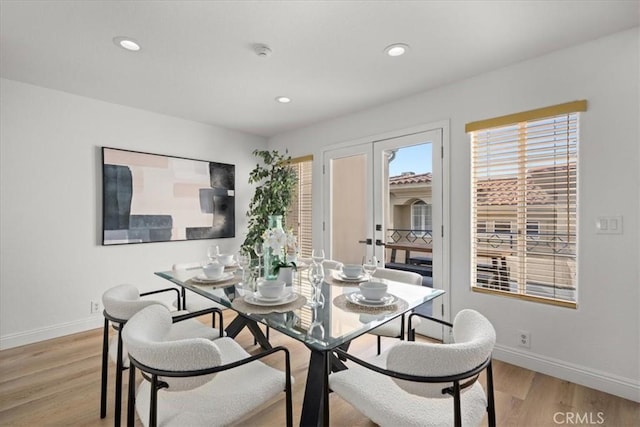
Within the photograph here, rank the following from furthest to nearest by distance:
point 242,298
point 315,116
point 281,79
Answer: point 315,116, point 281,79, point 242,298

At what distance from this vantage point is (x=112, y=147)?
3307mm

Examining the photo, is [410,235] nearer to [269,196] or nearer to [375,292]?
[375,292]

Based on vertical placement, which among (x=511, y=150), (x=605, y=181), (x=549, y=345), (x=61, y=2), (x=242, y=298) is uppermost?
(x=61, y=2)

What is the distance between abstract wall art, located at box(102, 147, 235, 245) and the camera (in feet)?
10.8

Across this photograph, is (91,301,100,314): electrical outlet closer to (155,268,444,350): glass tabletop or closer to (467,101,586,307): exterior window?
(155,268,444,350): glass tabletop

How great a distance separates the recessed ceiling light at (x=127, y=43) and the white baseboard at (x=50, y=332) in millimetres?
2707

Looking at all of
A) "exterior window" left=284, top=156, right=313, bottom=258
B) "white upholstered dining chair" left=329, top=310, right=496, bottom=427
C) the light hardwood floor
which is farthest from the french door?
"white upholstered dining chair" left=329, top=310, right=496, bottom=427

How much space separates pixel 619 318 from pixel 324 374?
2142mm

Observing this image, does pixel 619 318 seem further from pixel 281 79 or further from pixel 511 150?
pixel 281 79

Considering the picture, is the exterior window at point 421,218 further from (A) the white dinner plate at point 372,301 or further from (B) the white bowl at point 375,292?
(B) the white bowl at point 375,292

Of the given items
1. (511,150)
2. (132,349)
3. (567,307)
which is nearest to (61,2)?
(132,349)

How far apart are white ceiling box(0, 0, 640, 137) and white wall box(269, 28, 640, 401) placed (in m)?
0.17

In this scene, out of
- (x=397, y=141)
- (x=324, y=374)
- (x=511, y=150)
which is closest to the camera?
(x=324, y=374)

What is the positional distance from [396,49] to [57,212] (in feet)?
11.3
